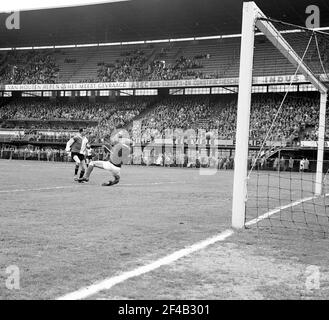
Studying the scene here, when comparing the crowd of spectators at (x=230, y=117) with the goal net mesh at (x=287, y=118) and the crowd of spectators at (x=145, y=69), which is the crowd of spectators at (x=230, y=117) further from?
the crowd of spectators at (x=145, y=69)

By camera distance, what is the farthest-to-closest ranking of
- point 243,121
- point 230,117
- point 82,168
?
point 230,117, point 82,168, point 243,121

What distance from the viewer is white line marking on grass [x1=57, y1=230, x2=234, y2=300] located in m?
3.63

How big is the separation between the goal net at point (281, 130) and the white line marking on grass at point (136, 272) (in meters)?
1.68

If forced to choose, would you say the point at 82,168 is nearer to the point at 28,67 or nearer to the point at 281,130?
the point at 281,130

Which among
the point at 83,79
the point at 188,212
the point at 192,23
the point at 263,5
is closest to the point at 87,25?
the point at 83,79

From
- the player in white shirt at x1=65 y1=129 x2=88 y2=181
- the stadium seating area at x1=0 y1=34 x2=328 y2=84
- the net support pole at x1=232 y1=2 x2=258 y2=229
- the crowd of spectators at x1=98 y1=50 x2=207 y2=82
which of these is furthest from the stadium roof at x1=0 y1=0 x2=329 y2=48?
the net support pole at x1=232 y1=2 x2=258 y2=229

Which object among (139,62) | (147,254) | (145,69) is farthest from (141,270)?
(139,62)

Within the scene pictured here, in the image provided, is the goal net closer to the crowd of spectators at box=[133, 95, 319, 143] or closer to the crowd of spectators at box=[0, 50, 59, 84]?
the crowd of spectators at box=[133, 95, 319, 143]

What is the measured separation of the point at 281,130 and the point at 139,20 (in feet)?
60.7

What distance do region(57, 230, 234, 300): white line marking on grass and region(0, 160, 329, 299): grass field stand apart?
0.08 m

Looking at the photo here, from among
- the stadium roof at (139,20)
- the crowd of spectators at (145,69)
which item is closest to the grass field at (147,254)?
the stadium roof at (139,20)

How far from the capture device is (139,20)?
45.1 m
